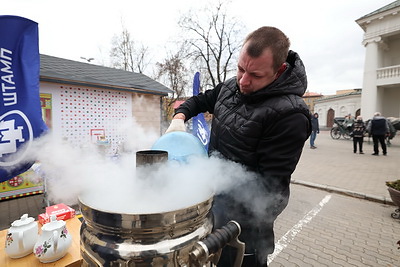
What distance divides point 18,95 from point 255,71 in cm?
246

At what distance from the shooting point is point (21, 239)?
1.44 metres

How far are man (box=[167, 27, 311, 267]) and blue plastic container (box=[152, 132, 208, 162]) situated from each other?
198 mm

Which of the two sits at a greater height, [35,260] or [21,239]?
[21,239]

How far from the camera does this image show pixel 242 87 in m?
1.23

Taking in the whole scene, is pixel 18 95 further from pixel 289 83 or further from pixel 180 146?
pixel 289 83

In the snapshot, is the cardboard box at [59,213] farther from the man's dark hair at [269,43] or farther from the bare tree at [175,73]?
the bare tree at [175,73]

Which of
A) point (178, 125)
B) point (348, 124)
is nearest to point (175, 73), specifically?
point (348, 124)

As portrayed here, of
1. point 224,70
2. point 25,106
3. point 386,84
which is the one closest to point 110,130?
point 25,106

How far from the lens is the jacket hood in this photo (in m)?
1.14

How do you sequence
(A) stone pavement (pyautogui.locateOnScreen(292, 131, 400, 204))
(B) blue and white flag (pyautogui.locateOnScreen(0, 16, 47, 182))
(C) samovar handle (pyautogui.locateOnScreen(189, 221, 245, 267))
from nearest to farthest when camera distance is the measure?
1. (C) samovar handle (pyautogui.locateOnScreen(189, 221, 245, 267))
2. (B) blue and white flag (pyautogui.locateOnScreen(0, 16, 47, 182))
3. (A) stone pavement (pyautogui.locateOnScreen(292, 131, 400, 204))

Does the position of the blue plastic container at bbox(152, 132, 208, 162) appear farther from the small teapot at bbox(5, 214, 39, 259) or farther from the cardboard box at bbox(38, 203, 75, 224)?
the cardboard box at bbox(38, 203, 75, 224)

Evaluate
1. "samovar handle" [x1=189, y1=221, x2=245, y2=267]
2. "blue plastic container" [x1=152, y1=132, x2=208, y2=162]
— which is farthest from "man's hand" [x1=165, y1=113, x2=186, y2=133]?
"samovar handle" [x1=189, y1=221, x2=245, y2=267]

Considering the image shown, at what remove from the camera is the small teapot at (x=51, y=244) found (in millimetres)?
1398

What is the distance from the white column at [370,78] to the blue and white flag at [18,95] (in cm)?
2033
